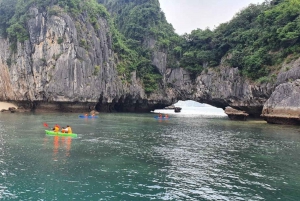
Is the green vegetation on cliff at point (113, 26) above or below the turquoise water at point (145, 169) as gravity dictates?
above

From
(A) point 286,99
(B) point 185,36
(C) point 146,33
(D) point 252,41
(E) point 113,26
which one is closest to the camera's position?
(A) point 286,99

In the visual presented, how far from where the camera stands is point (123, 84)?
2291 inches

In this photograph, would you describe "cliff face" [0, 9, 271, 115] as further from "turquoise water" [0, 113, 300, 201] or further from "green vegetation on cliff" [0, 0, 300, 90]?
"turquoise water" [0, 113, 300, 201]

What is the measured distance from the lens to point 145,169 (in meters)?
13.3

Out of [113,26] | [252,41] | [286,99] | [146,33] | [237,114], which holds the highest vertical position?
[113,26]

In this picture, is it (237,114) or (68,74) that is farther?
(68,74)

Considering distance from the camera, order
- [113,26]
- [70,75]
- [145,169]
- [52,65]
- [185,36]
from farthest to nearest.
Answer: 1. [113,26]
2. [185,36]
3. [70,75]
4. [52,65]
5. [145,169]

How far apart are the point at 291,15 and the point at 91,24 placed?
33799 millimetres

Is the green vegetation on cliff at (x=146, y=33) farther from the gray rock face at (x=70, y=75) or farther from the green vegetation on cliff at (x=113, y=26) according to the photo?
the gray rock face at (x=70, y=75)

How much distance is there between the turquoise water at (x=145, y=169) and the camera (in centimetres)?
1018

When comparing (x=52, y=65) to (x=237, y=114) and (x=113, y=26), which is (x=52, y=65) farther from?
(x=237, y=114)

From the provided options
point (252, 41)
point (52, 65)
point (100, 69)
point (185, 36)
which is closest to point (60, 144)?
point (52, 65)

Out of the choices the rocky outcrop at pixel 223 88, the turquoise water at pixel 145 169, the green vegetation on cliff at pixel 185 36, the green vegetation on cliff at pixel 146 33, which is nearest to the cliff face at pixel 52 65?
the green vegetation on cliff at pixel 185 36

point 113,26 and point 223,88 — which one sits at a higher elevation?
point 113,26
